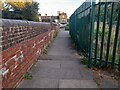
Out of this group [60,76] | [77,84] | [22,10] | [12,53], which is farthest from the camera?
[22,10]

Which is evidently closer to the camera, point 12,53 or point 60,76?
point 12,53

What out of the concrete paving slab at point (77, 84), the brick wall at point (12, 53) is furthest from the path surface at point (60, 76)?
the brick wall at point (12, 53)

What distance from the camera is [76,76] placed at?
414 cm

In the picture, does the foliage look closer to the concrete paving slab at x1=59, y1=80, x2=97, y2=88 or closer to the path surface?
the path surface

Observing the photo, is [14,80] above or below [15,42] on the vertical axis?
below

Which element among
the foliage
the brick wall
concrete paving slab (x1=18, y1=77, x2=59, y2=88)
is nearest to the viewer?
the brick wall

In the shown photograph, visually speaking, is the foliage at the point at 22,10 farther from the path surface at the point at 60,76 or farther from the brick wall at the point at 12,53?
the brick wall at the point at 12,53

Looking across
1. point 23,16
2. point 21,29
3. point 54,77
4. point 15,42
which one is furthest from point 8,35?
point 23,16

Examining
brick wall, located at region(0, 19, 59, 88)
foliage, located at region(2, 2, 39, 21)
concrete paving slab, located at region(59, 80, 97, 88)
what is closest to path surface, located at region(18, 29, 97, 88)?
concrete paving slab, located at region(59, 80, 97, 88)

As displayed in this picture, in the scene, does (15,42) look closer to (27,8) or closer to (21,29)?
(21,29)

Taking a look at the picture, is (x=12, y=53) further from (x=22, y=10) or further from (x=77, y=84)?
(x=22, y=10)

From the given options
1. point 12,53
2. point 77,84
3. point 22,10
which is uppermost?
point 22,10

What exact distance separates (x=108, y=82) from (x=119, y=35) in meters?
1.45

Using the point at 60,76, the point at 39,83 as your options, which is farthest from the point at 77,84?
the point at 39,83
